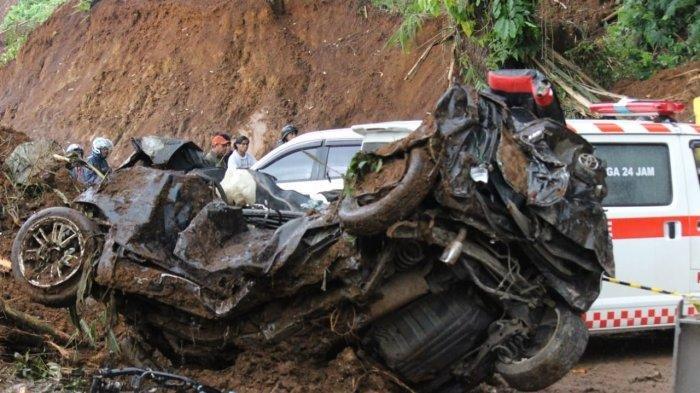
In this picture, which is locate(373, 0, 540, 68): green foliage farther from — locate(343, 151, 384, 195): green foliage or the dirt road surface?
locate(343, 151, 384, 195): green foliage

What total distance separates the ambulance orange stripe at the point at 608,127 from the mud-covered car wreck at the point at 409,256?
1.62 m

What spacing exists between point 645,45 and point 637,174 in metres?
8.01

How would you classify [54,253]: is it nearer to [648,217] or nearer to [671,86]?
[648,217]

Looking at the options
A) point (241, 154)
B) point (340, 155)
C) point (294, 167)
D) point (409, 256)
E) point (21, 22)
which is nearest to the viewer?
point (409, 256)

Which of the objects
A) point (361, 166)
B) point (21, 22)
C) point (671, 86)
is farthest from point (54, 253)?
point (21, 22)

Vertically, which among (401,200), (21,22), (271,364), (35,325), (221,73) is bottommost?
(221,73)

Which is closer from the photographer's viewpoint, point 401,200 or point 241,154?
point 401,200

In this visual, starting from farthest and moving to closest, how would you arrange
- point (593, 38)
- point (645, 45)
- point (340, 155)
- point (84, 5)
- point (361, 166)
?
point (84, 5)
point (593, 38)
point (645, 45)
point (340, 155)
point (361, 166)

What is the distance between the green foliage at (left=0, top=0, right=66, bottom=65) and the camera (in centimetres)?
2548

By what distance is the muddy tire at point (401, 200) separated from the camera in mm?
5395

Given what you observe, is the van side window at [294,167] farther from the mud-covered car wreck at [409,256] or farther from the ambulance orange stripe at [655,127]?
the mud-covered car wreck at [409,256]

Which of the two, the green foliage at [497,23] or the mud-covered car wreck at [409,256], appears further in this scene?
the green foliage at [497,23]

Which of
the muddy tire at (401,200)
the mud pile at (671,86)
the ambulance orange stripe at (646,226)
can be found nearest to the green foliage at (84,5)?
the mud pile at (671,86)

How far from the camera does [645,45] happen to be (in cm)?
1549
